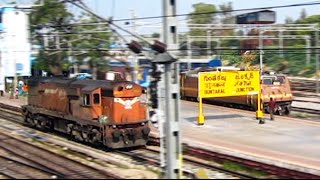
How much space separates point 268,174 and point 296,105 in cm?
2205

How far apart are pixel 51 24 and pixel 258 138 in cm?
3060

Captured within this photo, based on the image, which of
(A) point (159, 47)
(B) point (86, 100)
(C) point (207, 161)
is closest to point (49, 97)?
(B) point (86, 100)

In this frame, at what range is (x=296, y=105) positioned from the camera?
1426 inches

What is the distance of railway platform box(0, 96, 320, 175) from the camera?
55.9 feet

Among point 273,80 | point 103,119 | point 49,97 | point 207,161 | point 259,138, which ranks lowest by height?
point 207,161

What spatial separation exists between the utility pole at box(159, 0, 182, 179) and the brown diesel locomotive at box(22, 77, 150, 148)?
227 inches

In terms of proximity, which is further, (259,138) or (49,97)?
(49,97)

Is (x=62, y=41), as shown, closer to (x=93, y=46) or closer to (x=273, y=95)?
(x=93, y=46)

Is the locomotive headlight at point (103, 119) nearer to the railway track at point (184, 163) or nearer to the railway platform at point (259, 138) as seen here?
A: the railway track at point (184, 163)

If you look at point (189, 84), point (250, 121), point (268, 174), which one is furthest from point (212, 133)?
point (189, 84)

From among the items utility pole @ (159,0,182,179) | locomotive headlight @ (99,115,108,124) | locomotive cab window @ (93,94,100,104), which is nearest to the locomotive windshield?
locomotive cab window @ (93,94,100,104)

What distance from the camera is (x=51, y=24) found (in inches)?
1863

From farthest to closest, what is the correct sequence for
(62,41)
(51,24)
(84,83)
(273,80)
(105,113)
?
(62,41) < (51,24) < (273,80) < (84,83) < (105,113)

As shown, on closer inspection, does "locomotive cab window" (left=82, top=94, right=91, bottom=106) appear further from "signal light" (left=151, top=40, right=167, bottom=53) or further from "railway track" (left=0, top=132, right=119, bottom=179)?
"signal light" (left=151, top=40, right=167, bottom=53)
